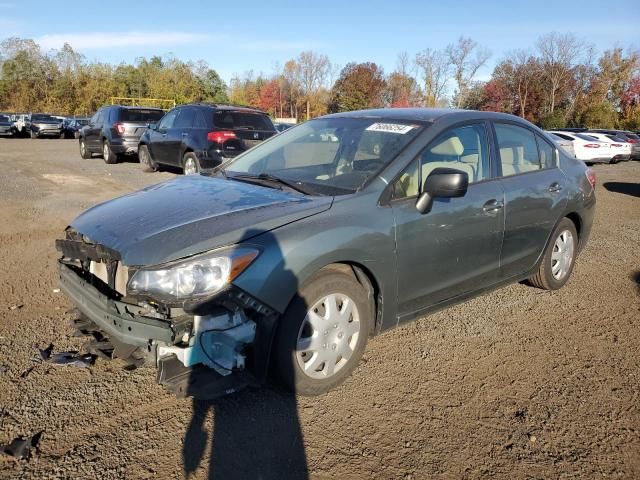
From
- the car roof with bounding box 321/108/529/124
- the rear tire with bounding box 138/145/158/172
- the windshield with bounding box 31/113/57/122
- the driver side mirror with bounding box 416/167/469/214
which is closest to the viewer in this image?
the driver side mirror with bounding box 416/167/469/214

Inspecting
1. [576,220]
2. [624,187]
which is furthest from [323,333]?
[624,187]

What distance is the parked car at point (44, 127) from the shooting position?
31.2 m

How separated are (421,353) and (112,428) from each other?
205 cm

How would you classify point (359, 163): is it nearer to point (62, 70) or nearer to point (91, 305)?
point (91, 305)

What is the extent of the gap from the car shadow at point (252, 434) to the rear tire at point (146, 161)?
1100 cm

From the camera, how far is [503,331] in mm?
4090

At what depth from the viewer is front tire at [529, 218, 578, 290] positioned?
4.72 metres

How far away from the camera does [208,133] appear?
35.7ft

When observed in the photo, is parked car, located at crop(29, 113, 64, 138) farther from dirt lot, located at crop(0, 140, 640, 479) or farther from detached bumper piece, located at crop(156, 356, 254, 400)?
detached bumper piece, located at crop(156, 356, 254, 400)

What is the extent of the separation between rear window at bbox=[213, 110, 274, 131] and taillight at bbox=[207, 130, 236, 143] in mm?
182

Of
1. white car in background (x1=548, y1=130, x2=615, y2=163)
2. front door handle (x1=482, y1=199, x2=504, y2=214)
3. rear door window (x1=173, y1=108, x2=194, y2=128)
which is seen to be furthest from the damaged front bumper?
white car in background (x1=548, y1=130, x2=615, y2=163)

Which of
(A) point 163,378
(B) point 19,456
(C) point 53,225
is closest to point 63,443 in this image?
(B) point 19,456

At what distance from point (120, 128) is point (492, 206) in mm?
13572

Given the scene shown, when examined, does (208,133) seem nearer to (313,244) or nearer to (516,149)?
(516,149)
